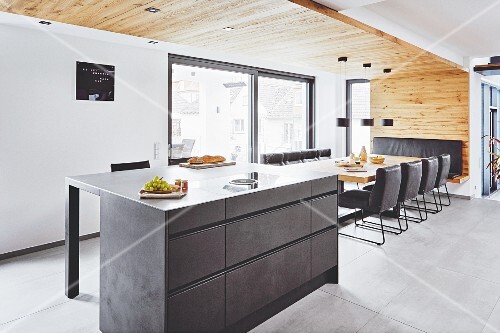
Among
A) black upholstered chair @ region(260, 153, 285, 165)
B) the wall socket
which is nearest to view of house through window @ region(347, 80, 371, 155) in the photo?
black upholstered chair @ region(260, 153, 285, 165)

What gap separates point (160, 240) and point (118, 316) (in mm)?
703

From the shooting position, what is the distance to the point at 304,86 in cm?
849

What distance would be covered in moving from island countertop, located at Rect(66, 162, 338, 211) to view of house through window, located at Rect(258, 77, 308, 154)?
12.2 feet

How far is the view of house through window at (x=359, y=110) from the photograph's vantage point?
28.8ft

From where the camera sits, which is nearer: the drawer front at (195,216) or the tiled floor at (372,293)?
the drawer front at (195,216)

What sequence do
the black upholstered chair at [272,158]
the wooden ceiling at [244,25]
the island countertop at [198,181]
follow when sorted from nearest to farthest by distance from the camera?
the island countertop at [198,181] → the wooden ceiling at [244,25] → the black upholstered chair at [272,158]

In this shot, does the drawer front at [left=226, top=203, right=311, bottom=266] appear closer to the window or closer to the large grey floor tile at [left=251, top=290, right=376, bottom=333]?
the large grey floor tile at [left=251, top=290, right=376, bottom=333]

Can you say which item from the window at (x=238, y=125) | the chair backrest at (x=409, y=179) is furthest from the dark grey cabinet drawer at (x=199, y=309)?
the window at (x=238, y=125)

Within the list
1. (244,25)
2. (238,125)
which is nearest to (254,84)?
(238,125)

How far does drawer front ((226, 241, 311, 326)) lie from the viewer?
246 cm

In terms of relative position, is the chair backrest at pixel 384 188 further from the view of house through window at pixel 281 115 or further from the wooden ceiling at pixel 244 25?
the view of house through window at pixel 281 115

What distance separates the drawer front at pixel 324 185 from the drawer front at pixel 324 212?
61 mm

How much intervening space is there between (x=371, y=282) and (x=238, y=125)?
424 cm

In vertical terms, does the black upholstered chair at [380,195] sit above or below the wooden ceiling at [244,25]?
below
